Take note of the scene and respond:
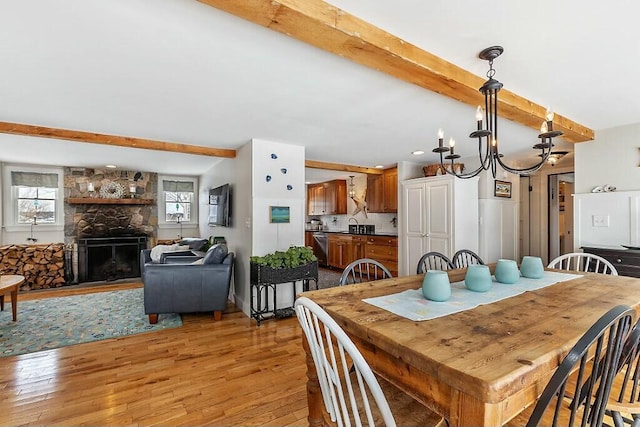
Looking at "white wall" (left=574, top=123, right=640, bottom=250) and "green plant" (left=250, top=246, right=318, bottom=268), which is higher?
"white wall" (left=574, top=123, right=640, bottom=250)

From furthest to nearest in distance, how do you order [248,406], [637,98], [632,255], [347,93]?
[632,255], [637,98], [347,93], [248,406]

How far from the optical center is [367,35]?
1.50m

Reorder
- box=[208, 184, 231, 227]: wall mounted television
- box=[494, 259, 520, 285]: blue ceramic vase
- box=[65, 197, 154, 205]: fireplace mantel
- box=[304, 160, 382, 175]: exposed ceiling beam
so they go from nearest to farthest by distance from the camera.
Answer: box=[494, 259, 520, 285]: blue ceramic vase, box=[208, 184, 231, 227]: wall mounted television, box=[304, 160, 382, 175]: exposed ceiling beam, box=[65, 197, 154, 205]: fireplace mantel

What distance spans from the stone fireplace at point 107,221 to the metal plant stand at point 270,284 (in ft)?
12.9

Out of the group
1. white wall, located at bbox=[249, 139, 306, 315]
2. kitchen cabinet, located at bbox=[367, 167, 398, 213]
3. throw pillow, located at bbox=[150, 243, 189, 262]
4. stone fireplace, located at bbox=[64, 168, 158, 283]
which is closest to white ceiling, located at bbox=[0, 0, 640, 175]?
white wall, located at bbox=[249, 139, 306, 315]

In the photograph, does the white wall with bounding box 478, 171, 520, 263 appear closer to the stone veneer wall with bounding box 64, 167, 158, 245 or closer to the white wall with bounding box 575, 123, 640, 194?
the white wall with bounding box 575, 123, 640, 194

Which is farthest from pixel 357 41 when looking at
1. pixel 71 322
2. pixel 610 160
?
pixel 71 322

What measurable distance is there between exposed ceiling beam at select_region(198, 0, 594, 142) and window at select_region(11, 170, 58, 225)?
6.65 metres

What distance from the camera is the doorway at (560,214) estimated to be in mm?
5555

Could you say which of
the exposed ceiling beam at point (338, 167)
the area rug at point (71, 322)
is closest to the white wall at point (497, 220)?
the exposed ceiling beam at point (338, 167)

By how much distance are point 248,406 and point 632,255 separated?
3.58 meters

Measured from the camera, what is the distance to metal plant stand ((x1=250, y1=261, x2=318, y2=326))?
3.44m

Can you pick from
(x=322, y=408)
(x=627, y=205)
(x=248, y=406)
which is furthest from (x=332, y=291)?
(x=627, y=205)

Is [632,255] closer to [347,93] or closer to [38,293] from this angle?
[347,93]
